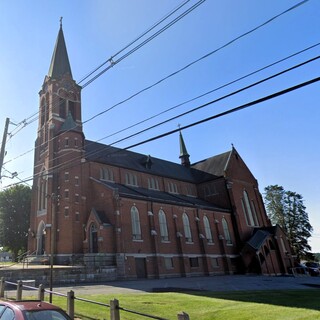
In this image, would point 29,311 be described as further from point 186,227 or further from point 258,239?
point 258,239

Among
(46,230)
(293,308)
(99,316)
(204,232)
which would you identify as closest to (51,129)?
(46,230)

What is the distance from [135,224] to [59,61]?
25.5 metres

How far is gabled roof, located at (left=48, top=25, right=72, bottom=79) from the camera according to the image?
132ft

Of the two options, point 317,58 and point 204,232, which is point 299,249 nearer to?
point 204,232

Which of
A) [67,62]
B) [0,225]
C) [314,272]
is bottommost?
[314,272]

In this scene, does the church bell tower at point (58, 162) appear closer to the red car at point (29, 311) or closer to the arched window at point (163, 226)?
the arched window at point (163, 226)

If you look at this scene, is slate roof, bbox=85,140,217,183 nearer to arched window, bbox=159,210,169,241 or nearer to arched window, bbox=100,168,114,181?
arched window, bbox=100,168,114,181

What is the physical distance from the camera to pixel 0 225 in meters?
45.0

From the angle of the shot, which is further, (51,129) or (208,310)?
(51,129)

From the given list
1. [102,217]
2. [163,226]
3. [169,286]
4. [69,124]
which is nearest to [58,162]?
[69,124]

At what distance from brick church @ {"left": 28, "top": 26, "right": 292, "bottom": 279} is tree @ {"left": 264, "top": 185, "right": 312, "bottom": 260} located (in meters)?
17.1

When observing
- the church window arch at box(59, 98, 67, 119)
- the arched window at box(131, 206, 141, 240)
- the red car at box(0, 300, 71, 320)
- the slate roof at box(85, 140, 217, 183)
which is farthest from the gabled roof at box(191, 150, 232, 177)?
the red car at box(0, 300, 71, 320)

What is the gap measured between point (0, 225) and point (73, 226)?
21240 mm

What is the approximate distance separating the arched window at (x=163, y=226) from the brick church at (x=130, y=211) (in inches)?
4.6
